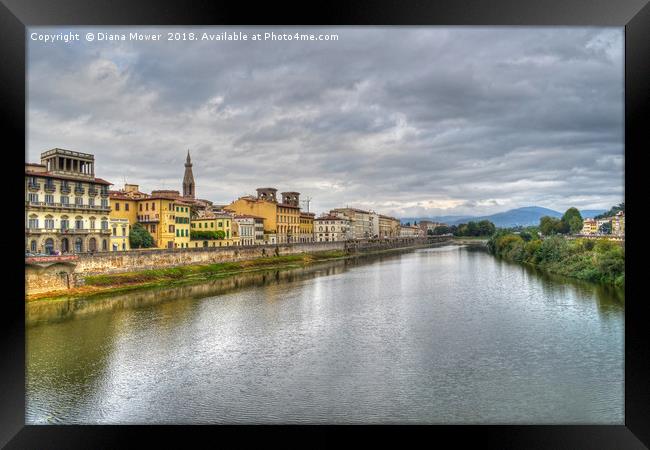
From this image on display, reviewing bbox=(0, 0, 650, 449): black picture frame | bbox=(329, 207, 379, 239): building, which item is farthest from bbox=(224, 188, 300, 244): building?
bbox=(0, 0, 650, 449): black picture frame

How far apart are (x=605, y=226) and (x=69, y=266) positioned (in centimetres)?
1250

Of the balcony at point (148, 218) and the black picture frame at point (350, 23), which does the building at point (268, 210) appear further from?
the black picture frame at point (350, 23)

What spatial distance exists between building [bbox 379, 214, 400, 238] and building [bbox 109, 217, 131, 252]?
25973 mm

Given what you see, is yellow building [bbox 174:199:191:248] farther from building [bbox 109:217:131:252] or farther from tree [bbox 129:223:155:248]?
building [bbox 109:217:131:252]

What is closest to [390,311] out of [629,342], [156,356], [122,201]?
[156,356]

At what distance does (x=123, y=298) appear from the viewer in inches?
356

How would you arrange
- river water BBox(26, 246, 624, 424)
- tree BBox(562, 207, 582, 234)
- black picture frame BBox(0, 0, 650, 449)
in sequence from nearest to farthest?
black picture frame BBox(0, 0, 650, 449), river water BBox(26, 246, 624, 424), tree BBox(562, 207, 582, 234)

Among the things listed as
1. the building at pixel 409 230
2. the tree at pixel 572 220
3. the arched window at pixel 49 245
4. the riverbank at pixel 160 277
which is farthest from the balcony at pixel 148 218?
the building at pixel 409 230

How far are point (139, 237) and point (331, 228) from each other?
1607 cm

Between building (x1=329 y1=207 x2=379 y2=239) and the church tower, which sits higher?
the church tower

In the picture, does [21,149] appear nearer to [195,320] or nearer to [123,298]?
[195,320]

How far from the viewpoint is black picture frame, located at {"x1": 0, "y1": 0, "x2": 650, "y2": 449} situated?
9.80 ft

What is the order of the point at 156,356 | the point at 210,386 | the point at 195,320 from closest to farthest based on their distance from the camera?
the point at 210,386, the point at 156,356, the point at 195,320

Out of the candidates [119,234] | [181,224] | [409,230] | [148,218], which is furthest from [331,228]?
[119,234]
